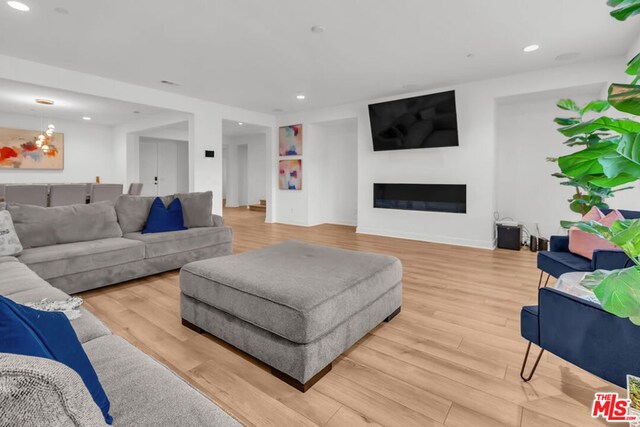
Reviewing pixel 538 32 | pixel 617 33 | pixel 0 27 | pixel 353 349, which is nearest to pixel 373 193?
pixel 538 32

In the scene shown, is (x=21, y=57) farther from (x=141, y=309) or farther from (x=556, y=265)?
(x=556, y=265)

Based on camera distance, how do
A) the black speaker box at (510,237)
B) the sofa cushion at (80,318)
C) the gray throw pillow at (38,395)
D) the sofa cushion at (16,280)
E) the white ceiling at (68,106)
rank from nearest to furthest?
the gray throw pillow at (38,395)
the sofa cushion at (80,318)
the sofa cushion at (16,280)
the black speaker box at (510,237)
the white ceiling at (68,106)

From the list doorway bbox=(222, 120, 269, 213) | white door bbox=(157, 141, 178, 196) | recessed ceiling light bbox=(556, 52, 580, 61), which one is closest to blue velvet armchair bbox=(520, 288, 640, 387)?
recessed ceiling light bbox=(556, 52, 580, 61)

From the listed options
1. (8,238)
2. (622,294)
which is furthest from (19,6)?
(622,294)

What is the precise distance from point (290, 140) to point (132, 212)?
432 centimetres

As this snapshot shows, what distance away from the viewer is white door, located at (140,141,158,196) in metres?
9.64

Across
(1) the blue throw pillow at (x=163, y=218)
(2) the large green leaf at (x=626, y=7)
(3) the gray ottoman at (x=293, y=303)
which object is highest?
(2) the large green leaf at (x=626, y=7)

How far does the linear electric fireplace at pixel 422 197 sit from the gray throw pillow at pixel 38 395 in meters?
5.43

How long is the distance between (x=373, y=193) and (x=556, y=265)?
151 inches

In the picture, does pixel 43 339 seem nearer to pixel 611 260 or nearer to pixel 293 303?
pixel 293 303

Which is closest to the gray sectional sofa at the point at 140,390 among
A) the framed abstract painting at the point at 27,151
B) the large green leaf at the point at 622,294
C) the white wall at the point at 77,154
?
the large green leaf at the point at 622,294

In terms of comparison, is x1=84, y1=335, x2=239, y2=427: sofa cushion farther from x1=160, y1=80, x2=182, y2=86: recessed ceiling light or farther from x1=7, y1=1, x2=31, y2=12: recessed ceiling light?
x1=160, y1=80, x2=182, y2=86: recessed ceiling light

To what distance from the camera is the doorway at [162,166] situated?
9.70 metres

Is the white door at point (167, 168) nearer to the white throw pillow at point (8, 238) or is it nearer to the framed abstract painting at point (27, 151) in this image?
the framed abstract painting at point (27, 151)
